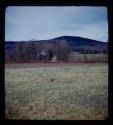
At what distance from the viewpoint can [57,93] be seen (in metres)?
2.14

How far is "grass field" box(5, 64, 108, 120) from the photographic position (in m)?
1.97

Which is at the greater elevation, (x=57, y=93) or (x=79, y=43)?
(x=79, y=43)

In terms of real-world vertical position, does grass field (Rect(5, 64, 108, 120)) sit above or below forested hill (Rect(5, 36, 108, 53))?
below

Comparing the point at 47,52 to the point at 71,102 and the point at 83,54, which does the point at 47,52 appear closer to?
the point at 83,54

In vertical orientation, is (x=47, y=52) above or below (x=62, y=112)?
above

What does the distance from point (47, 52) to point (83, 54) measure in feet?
1.26

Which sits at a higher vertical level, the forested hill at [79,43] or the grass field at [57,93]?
the forested hill at [79,43]

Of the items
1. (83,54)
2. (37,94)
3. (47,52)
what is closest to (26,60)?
(47,52)

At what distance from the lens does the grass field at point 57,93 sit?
1971mm

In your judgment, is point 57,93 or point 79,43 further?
point 57,93

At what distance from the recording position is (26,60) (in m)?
2.11
